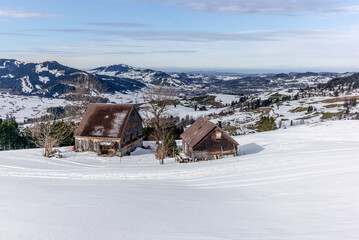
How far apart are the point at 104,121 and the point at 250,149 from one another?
21307mm

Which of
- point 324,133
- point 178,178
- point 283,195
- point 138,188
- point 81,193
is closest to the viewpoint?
point 81,193

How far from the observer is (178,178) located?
730 inches

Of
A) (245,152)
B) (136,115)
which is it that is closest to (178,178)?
(245,152)

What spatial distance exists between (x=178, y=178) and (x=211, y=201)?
22.8ft

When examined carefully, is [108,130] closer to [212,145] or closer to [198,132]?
[198,132]

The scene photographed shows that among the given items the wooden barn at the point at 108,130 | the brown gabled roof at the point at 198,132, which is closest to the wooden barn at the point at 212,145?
the brown gabled roof at the point at 198,132

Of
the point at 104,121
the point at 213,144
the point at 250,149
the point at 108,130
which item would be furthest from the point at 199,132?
the point at 104,121

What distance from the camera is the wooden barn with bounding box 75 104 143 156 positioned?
33750 mm

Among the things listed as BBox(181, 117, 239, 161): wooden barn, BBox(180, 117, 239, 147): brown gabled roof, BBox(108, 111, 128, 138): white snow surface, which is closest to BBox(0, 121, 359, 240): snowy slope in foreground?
BBox(181, 117, 239, 161): wooden barn

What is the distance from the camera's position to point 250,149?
34.4 meters

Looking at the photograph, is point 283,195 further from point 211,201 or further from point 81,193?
point 81,193

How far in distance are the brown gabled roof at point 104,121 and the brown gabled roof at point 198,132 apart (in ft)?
30.6

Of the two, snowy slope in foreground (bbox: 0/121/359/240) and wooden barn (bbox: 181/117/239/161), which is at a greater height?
snowy slope in foreground (bbox: 0/121/359/240)

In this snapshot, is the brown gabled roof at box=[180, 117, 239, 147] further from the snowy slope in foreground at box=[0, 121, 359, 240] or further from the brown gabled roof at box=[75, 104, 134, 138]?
the snowy slope in foreground at box=[0, 121, 359, 240]
